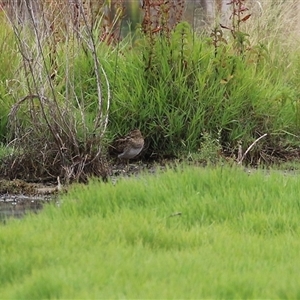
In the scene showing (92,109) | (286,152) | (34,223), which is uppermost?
(34,223)

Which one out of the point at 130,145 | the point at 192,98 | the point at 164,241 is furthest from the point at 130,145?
A: the point at 164,241

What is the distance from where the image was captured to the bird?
332 inches

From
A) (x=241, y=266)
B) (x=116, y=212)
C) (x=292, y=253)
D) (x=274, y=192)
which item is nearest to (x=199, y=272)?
(x=241, y=266)

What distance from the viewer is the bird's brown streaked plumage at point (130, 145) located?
8422 mm

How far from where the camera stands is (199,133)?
9156 millimetres

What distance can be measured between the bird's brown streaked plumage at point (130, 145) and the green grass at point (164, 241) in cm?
202

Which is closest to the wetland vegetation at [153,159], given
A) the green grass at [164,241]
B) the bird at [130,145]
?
the green grass at [164,241]

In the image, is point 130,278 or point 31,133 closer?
point 130,278

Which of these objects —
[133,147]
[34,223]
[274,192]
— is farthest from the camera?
[133,147]

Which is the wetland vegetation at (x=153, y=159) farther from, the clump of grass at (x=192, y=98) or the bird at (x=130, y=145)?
the bird at (x=130, y=145)

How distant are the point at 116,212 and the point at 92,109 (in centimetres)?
383

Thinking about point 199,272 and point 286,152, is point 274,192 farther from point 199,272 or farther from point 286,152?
point 286,152

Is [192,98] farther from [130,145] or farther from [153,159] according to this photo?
[130,145]

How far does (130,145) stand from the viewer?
27.7ft
